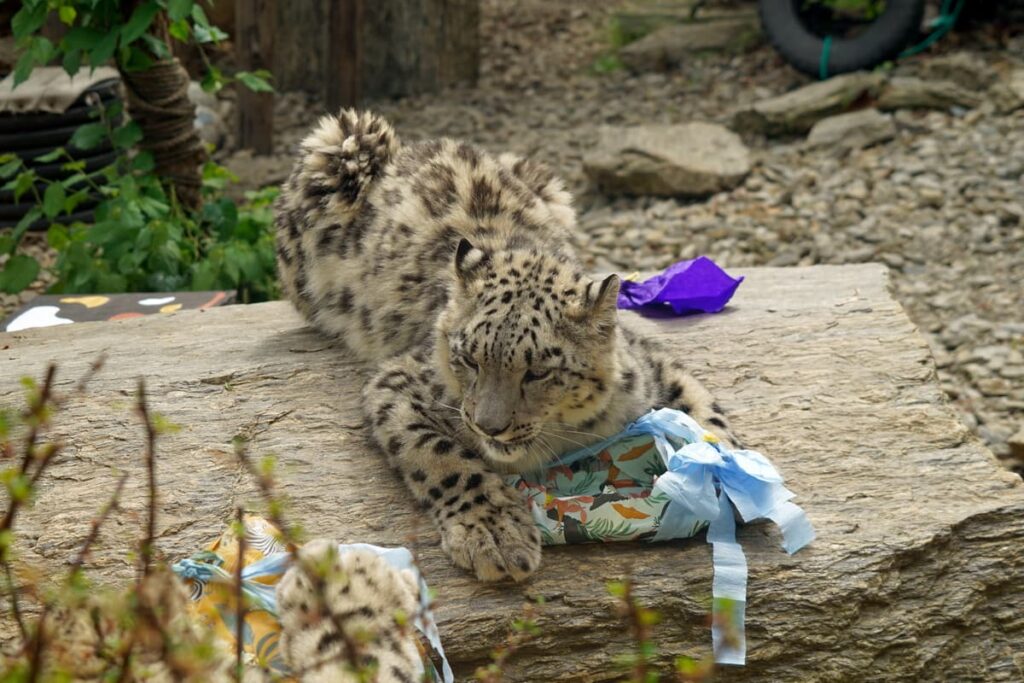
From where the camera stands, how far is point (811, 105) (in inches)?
450

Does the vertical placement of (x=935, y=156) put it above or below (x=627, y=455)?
above

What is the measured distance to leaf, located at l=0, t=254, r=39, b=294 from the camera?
7.62m

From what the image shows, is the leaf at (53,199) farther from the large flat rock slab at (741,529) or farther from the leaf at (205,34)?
the large flat rock slab at (741,529)

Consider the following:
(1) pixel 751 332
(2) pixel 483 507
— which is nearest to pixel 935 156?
(1) pixel 751 332

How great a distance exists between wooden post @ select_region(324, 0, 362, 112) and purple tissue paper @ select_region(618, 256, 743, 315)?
250 inches

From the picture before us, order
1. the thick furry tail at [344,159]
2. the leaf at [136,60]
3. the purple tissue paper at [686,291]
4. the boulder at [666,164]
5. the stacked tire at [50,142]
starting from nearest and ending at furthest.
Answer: the thick furry tail at [344,159] → the purple tissue paper at [686,291] → the leaf at [136,60] → the stacked tire at [50,142] → the boulder at [666,164]

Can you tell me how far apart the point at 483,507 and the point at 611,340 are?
2.63ft

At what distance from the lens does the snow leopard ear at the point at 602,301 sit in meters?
4.49

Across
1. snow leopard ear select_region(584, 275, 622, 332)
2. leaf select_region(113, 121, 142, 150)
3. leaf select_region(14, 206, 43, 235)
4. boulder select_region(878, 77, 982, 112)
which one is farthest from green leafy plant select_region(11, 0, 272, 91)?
boulder select_region(878, 77, 982, 112)

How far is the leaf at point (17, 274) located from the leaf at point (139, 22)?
61.5 inches

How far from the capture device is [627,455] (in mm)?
4641

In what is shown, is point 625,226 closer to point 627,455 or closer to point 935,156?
point 935,156

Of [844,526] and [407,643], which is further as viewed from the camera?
[844,526]

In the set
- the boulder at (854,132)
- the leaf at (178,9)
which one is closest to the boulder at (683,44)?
the boulder at (854,132)
